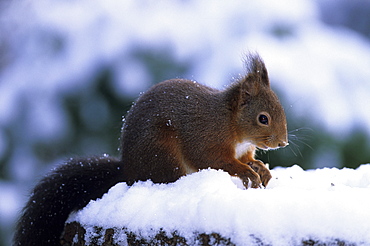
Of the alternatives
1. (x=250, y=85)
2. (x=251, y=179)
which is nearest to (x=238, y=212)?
(x=251, y=179)

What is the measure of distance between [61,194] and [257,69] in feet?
2.12

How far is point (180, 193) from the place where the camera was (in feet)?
3.76

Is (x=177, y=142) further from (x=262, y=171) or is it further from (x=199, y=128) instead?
(x=262, y=171)

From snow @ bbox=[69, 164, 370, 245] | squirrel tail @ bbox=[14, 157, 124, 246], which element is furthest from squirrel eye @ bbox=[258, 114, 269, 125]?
squirrel tail @ bbox=[14, 157, 124, 246]

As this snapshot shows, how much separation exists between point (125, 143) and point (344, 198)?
676 mm

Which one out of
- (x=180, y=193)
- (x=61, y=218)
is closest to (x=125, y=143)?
(x=61, y=218)

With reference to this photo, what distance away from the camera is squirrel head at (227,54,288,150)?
1.42 m

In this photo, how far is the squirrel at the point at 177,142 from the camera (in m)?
1.38

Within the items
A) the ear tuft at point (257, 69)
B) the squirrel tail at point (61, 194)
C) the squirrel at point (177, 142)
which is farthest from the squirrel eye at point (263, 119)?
the squirrel tail at point (61, 194)

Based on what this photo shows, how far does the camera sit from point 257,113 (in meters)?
1.43

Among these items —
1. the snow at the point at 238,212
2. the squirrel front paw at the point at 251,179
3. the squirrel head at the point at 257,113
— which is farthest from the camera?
the squirrel head at the point at 257,113

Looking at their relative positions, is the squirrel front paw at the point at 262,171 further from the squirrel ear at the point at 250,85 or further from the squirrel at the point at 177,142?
the squirrel ear at the point at 250,85

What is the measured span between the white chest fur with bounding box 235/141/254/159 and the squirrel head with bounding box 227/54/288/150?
0.03 metres

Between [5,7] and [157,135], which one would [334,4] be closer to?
[5,7]
